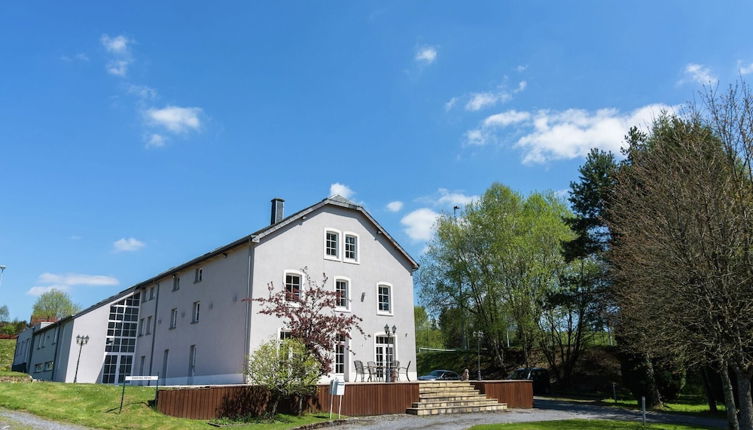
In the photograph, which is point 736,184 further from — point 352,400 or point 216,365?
point 216,365

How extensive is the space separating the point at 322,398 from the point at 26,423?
9586 mm

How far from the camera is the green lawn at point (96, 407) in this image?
50.6 ft

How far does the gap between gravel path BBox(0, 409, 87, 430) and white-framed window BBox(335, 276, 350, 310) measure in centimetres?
1313

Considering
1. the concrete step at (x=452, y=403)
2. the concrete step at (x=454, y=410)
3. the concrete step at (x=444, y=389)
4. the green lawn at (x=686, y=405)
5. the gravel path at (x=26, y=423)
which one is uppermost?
the concrete step at (x=444, y=389)

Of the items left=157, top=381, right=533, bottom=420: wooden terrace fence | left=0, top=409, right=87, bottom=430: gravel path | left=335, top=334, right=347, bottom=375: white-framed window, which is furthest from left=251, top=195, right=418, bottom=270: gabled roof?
left=0, top=409, right=87, bottom=430: gravel path

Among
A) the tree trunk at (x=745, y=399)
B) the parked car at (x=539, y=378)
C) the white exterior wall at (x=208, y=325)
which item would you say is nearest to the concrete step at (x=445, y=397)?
the white exterior wall at (x=208, y=325)

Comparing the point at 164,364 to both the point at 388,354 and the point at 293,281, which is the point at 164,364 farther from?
the point at 388,354

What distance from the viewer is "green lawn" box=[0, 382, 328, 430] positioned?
15.4m

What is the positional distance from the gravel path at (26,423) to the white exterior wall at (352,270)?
8.46 meters

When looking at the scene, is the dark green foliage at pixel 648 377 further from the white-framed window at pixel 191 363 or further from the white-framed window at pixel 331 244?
the white-framed window at pixel 191 363

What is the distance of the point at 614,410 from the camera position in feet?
78.3

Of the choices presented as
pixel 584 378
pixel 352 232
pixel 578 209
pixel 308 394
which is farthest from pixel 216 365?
pixel 584 378

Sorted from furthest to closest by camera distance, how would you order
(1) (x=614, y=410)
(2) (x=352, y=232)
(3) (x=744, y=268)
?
(2) (x=352, y=232)
(1) (x=614, y=410)
(3) (x=744, y=268)

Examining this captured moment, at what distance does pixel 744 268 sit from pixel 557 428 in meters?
7.23
